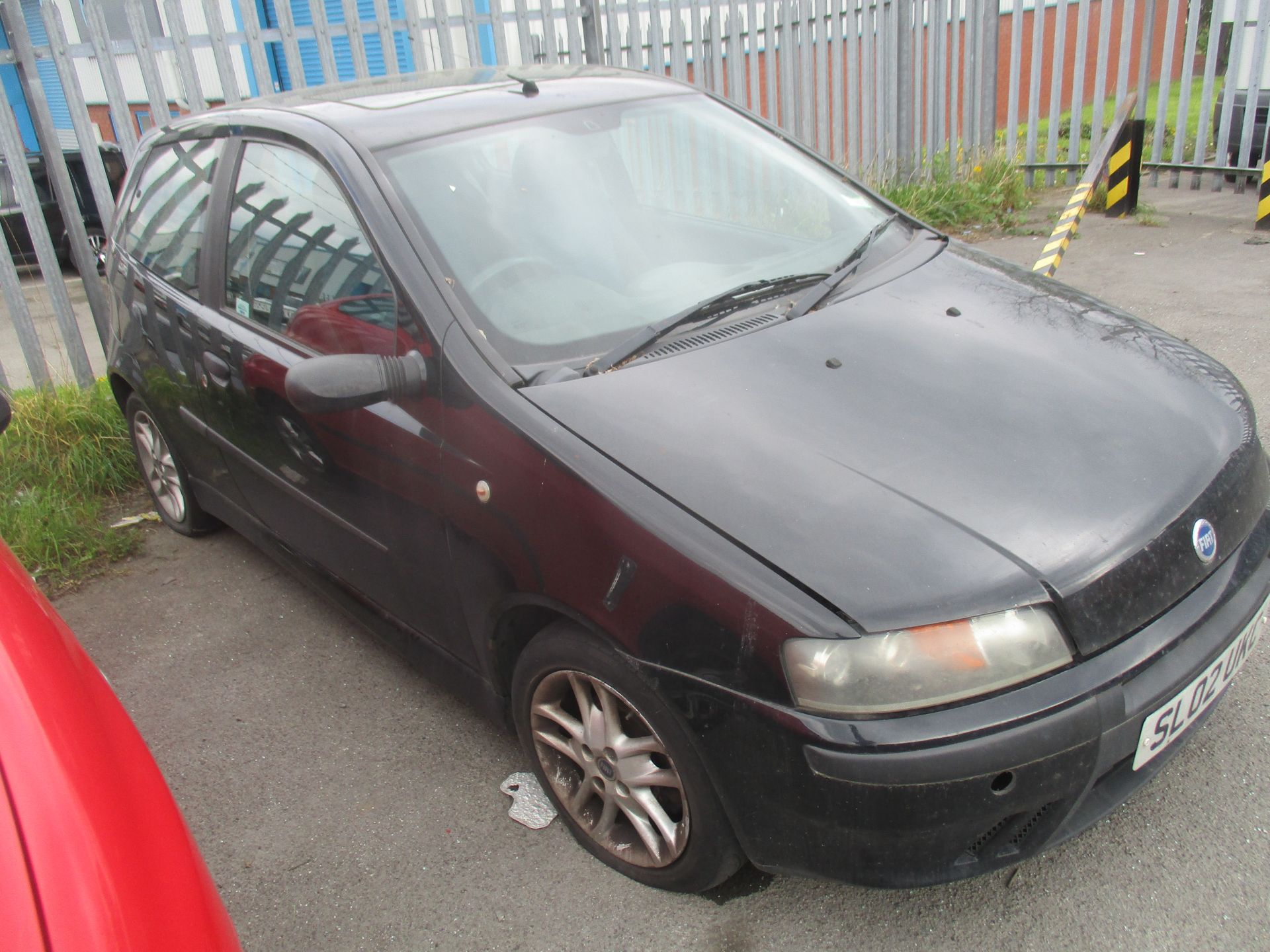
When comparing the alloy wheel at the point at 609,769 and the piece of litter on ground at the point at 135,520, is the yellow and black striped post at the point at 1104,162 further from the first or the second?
the piece of litter on ground at the point at 135,520

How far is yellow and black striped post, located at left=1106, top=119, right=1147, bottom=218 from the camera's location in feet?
23.2

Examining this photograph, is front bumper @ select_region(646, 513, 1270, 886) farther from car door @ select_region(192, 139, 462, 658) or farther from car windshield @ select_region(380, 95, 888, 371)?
car windshield @ select_region(380, 95, 888, 371)

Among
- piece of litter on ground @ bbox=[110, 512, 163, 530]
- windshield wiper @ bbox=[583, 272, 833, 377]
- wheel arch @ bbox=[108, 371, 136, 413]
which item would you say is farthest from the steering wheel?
piece of litter on ground @ bbox=[110, 512, 163, 530]

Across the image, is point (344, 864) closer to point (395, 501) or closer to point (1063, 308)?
point (395, 501)

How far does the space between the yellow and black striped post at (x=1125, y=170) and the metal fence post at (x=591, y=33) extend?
3726mm

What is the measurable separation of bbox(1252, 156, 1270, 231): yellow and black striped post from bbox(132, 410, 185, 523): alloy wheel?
267 inches

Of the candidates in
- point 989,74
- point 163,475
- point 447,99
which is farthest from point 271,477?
point 989,74

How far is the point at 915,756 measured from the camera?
5.50ft

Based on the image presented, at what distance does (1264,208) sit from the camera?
6.64m

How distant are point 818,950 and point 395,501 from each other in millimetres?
1387

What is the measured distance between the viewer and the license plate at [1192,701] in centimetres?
185

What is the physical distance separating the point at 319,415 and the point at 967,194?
665 cm

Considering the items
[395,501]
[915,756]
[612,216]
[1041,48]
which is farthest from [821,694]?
[1041,48]

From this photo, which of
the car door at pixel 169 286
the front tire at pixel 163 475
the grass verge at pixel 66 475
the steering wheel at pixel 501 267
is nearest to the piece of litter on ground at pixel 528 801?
the steering wheel at pixel 501 267
